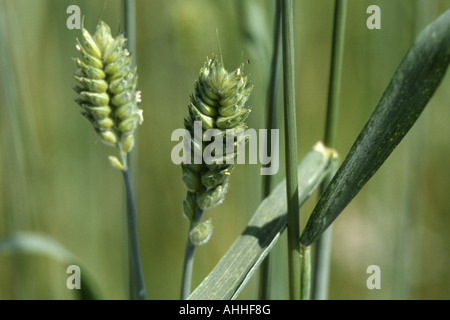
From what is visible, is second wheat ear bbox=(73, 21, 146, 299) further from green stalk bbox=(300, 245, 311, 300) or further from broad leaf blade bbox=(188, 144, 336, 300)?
green stalk bbox=(300, 245, 311, 300)

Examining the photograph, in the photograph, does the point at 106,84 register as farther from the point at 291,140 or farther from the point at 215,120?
the point at 291,140

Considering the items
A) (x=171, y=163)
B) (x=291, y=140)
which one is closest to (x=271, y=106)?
(x=291, y=140)

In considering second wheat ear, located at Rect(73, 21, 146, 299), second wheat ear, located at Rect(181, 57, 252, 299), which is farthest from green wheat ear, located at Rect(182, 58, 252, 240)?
second wheat ear, located at Rect(73, 21, 146, 299)

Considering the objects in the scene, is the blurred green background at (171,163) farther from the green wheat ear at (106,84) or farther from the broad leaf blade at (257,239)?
the green wheat ear at (106,84)

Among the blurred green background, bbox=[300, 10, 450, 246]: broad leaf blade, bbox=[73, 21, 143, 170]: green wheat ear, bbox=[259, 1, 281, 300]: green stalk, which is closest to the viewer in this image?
bbox=[300, 10, 450, 246]: broad leaf blade

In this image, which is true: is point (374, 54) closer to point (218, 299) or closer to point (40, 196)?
point (40, 196)

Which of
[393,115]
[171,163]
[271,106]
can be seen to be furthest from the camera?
[171,163]
